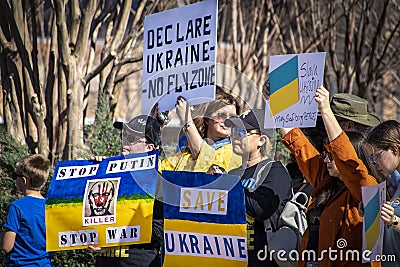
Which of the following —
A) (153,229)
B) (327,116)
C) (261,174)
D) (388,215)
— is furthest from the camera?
(153,229)

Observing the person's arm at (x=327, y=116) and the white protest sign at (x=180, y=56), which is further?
the white protest sign at (x=180, y=56)

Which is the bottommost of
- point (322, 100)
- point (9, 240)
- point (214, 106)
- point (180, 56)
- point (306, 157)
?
point (9, 240)

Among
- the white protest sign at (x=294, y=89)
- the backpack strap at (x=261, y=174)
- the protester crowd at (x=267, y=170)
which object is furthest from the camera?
the backpack strap at (x=261, y=174)

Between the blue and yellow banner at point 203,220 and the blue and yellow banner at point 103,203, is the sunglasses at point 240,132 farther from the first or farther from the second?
the blue and yellow banner at point 103,203

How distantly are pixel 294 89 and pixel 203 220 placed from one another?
112cm

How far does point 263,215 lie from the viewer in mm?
5496

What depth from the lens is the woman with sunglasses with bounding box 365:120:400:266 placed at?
16.1ft

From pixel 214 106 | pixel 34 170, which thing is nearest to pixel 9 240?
pixel 34 170

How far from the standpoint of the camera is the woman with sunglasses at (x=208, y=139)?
548cm

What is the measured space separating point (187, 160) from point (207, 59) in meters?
0.77

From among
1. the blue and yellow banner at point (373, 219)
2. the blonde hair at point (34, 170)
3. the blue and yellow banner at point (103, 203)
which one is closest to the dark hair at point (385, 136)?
the blue and yellow banner at point (373, 219)

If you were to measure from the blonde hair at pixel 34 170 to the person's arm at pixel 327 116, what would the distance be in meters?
2.31

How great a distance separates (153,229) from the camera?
590 centimetres

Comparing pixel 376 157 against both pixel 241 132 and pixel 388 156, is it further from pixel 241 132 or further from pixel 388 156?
pixel 241 132
